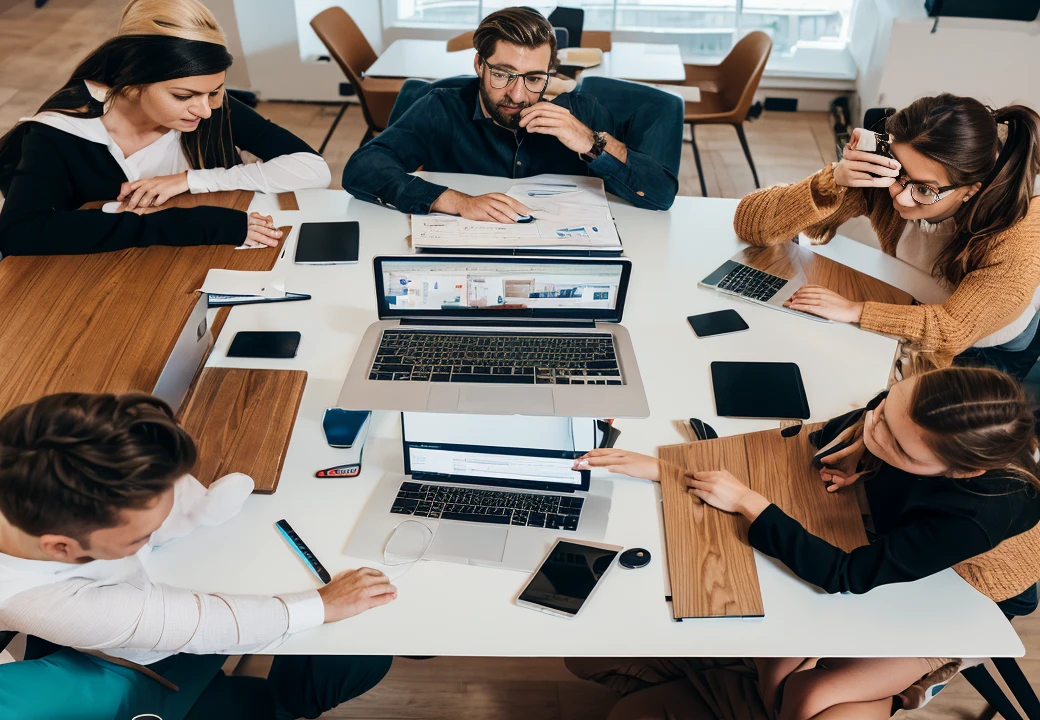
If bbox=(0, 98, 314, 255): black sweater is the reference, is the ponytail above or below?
above

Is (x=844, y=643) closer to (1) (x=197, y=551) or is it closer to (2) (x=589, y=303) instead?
(2) (x=589, y=303)

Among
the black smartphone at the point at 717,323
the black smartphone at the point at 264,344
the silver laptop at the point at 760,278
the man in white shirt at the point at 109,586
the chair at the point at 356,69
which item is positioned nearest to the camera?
the man in white shirt at the point at 109,586

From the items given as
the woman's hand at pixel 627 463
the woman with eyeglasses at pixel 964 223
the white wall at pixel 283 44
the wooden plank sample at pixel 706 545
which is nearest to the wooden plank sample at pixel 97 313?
the woman's hand at pixel 627 463

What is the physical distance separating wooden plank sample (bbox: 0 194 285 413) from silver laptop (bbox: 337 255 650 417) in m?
0.47

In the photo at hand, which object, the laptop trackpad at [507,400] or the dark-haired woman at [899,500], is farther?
the laptop trackpad at [507,400]

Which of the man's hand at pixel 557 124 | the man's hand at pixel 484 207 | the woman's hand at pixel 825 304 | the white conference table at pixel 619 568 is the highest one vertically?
the man's hand at pixel 557 124

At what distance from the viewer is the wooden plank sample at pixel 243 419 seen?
5.09 ft

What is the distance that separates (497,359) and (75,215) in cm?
120

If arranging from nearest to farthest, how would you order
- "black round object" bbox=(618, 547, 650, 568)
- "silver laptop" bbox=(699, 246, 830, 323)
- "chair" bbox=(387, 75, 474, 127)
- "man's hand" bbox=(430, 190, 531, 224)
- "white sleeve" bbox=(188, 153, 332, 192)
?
"black round object" bbox=(618, 547, 650, 568)
"silver laptop" bbox=(699, 246, 830, 323)
"man's hand" bbox=(430, 190, 531, 224)
"white sleeve" bbox=(188, 153, 332, 192)
"chair" bbox=(387, 75, 474, 127)

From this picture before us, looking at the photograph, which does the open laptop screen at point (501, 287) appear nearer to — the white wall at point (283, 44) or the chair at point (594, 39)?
the chair at point (594, 39)

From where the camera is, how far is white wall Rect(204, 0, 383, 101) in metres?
4.84

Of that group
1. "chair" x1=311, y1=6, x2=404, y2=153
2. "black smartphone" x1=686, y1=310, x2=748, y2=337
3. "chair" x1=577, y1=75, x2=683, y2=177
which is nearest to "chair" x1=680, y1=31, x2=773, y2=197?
"chair" x1=577, y1=75, x2=683, y2=177

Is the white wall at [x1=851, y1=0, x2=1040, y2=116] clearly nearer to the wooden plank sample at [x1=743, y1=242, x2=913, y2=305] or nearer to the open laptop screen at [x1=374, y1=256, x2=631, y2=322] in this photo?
the wooden plank sample at [x1=743, y1=242, x2=913, y2=305]

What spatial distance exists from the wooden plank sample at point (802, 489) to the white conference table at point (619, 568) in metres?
0.08
